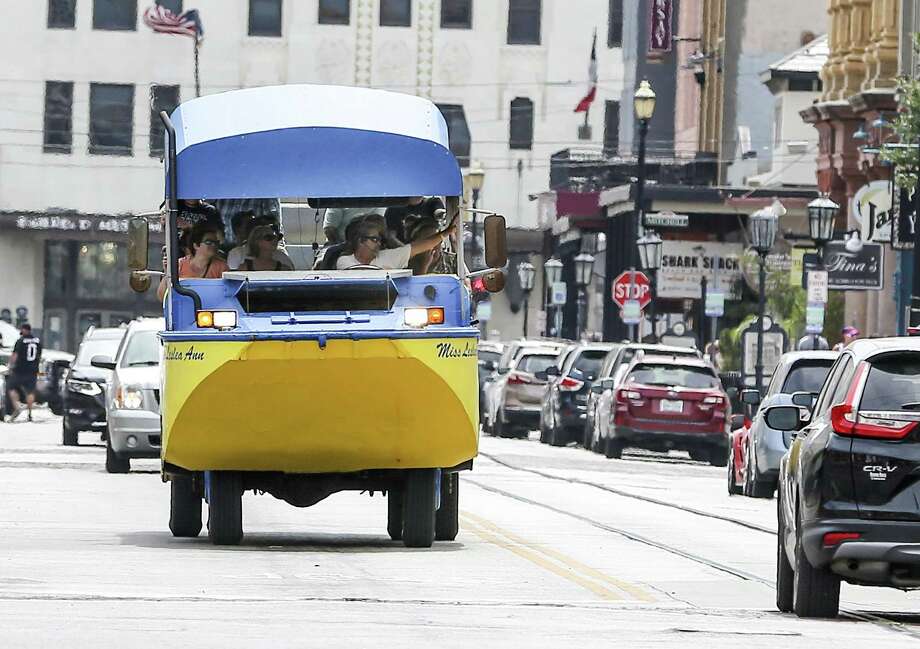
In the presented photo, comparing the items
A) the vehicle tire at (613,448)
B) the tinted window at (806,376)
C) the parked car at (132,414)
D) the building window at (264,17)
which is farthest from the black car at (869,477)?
the building window at (264,17)

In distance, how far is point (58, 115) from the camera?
87562 millimetres

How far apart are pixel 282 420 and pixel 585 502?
9617 millimetres

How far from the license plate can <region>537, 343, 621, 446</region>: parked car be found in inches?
166

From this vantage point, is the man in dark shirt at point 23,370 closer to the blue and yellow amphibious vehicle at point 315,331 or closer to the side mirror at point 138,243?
the blue and yellow amphibious vehicle at point 315,331

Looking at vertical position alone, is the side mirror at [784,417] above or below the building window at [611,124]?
below

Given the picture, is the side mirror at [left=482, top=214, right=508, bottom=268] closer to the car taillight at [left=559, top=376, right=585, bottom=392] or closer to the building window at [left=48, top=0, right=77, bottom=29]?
the car taillight at [left=559, top=376, right=585, bottom=392]

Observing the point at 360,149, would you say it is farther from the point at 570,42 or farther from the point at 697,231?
the point at 570,42

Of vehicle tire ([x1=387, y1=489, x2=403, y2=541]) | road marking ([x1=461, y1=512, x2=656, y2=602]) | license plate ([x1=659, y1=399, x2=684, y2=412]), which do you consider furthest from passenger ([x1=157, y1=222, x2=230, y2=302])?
license plate ([x1=659, y1=399, x2=684, y2=412])

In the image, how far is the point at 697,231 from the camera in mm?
69812

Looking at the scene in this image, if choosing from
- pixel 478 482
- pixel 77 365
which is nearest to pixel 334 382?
pixel 478 482

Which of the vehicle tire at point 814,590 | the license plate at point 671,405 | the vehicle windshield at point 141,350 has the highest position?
the vehicle windshield at point 141,350

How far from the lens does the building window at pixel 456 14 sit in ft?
293

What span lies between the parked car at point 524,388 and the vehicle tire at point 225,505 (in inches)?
1138

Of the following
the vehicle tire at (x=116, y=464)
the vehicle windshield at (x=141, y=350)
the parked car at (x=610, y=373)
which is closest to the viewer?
the vehicle tire at (x=116, y=464)
